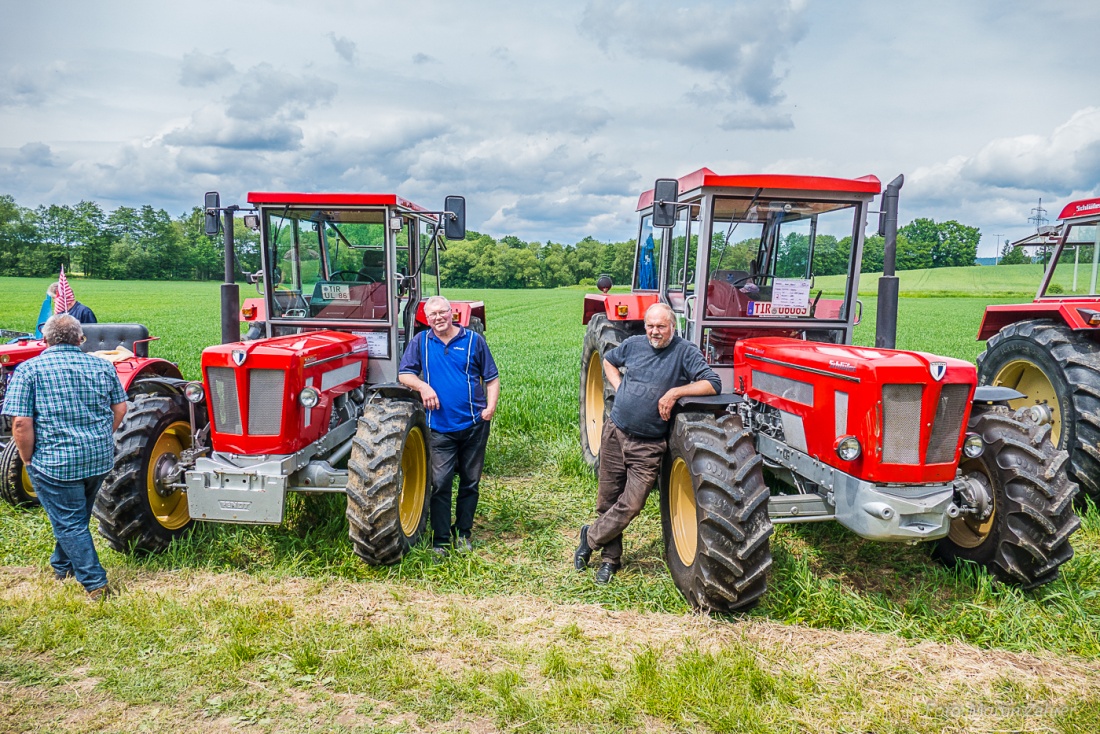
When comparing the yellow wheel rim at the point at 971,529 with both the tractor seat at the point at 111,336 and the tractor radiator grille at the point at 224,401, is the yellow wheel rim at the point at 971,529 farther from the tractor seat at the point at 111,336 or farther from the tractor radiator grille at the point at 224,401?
the tractor seat at the point at 111,336

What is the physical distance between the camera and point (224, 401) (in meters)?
4.64

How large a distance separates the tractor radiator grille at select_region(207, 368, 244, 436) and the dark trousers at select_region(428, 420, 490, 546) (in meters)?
1.24

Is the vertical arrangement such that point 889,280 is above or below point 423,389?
above

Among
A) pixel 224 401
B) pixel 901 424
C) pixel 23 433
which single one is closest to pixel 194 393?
pixel 224 401

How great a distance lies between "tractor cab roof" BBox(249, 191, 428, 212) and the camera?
19.0ft

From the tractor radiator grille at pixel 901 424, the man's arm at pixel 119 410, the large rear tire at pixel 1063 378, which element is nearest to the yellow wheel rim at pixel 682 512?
the tractor radiator grille at pixel 901 424

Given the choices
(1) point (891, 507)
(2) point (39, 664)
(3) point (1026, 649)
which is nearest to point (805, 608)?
(1) point (891, 507)

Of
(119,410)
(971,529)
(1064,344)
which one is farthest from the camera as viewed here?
(1064,344)

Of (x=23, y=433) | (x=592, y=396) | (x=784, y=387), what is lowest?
(x=592, y=396)

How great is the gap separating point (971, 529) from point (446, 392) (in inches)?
129

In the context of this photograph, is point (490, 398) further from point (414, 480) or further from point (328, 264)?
point (328, 264)

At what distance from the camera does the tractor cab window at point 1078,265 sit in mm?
6402

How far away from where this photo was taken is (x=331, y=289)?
616cm

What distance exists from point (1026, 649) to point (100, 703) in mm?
4328
